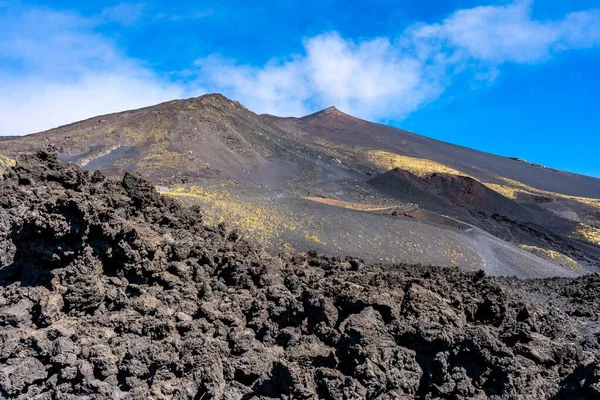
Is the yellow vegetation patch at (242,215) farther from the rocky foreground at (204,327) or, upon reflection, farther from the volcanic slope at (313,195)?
the rocky foreground at (204,327)

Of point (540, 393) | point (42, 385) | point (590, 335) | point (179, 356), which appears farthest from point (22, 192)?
point (590, 335)

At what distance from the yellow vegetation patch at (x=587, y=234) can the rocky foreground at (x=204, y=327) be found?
4016cm

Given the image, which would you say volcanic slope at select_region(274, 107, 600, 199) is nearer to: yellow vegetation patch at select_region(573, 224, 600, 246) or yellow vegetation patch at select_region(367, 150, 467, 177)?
yellow vegetation patch at select_region(367, 150, 467, 177)

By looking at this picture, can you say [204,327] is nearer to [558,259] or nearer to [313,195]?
[558,259]

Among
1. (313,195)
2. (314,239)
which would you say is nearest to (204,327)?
(314,239)

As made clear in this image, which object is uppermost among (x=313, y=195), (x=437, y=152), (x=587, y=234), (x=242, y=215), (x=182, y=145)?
(x=437, y=152)

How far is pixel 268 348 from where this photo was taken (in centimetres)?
614

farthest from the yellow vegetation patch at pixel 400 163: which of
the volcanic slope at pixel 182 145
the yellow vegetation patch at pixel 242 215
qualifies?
the yellow vegetation patch at pixel 242 215

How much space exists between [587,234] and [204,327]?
48429 mm

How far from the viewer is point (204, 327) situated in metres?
6.18

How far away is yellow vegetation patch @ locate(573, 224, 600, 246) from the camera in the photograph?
3985 cm

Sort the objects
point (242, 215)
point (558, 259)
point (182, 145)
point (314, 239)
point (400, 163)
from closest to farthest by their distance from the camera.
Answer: point (314, 239) → point (242, 215) → point (558, 259) → point (182, 145) → point (400, 163)

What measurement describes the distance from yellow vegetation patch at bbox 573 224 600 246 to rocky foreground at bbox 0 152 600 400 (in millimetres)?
→ 40163

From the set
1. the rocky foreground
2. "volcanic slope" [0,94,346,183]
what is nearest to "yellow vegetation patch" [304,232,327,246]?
the rocky foreground
